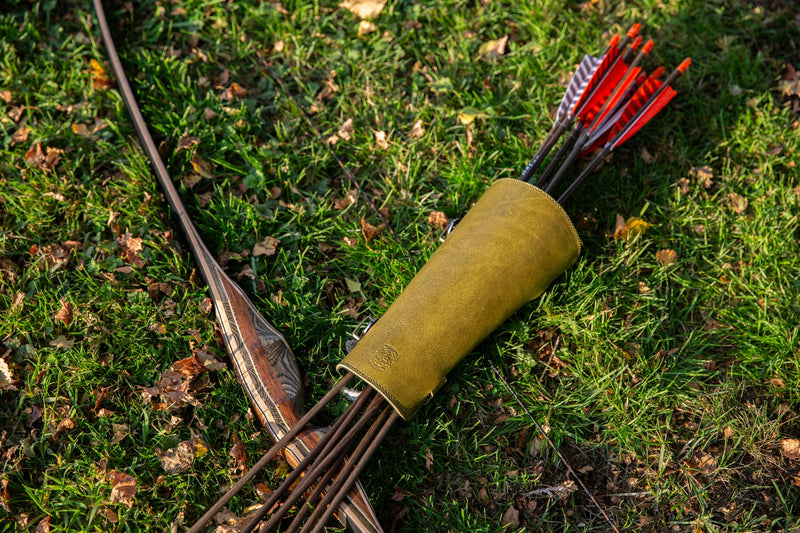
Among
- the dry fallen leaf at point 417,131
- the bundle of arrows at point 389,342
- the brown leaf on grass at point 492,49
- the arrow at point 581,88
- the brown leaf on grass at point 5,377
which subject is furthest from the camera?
the brown leaf on grass at point 492,49

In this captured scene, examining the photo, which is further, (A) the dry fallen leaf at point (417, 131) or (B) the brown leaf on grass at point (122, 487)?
(A) the dry fallen leaf at point (417, 131)

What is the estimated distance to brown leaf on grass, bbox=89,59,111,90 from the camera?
3012 mm

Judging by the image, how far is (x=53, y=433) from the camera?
228cm

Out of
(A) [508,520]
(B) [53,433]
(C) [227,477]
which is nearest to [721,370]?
(A) [508,520]

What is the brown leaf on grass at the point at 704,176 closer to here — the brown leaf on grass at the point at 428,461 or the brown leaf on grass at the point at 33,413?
the brown leaf on grass at the point at 428,461

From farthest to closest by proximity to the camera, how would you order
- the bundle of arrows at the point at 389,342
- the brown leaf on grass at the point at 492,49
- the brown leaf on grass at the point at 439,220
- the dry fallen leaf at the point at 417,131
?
the brown leaf on grass at the point at 492,49 < the dry fallen leaf at the point at 417,131 < the brown leaf on grass at the point at 439,220 < the bundle of arrows at the point at 389,342

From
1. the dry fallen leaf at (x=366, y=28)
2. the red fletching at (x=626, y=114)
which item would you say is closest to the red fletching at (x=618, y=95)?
the red fletching at (x=626, y=114)

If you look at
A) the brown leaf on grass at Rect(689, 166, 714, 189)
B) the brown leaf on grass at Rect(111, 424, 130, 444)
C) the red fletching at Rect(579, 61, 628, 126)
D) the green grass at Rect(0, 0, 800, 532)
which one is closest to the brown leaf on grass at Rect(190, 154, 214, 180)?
the green grass at Rect(0, 0, 800, 532)

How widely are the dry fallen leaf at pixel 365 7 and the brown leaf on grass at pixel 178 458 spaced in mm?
2162

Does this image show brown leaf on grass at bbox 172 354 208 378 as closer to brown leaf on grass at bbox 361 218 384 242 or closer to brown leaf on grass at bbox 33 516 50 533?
brown leaf on grass at bbox 33 516 50 533

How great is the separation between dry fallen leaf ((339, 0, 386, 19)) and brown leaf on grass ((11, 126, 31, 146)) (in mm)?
1568

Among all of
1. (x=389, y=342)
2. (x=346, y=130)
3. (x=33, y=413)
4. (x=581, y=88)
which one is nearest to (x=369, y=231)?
(x=346, y=130)

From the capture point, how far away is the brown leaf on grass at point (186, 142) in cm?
281

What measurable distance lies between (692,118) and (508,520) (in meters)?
1.98
